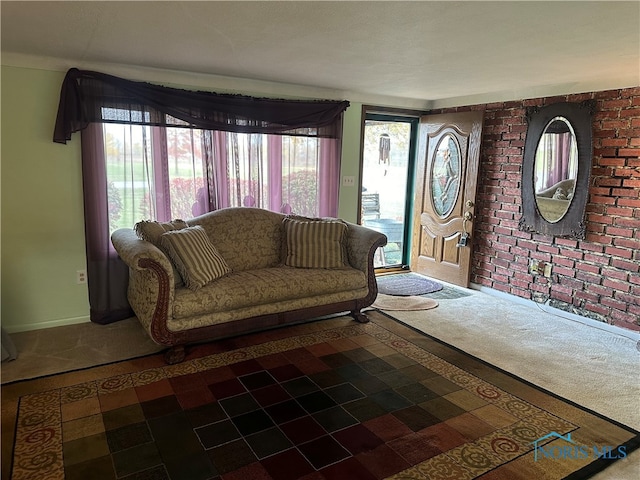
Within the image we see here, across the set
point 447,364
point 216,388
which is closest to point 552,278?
point 447,364

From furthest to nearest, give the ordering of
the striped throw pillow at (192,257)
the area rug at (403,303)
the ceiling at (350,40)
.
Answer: the area rug at (403,303), the striped throw pillow at (192,257), the ceiling at (350,40)

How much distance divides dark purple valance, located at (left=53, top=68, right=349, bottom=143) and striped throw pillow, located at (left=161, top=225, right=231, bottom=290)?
3.55ft

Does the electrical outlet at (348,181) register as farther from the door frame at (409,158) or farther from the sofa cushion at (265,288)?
the sofa cushion at (265,288)

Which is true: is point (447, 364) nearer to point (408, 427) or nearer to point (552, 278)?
point (408, 427)

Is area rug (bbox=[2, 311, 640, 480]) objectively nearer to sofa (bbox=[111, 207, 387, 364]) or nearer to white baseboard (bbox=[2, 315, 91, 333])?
sofa (bbox=[111, 207, 387, 364])

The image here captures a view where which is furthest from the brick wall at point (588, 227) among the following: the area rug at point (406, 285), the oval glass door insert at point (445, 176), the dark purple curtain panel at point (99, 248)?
the dark purple curtain panel at point (99, 248)

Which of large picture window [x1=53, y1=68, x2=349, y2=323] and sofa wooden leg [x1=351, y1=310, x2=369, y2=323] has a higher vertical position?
large picture window [x1=53, y1=68, x2=349, y2=323]

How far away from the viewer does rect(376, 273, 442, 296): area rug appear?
4.82m

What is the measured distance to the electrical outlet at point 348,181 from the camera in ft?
16.3

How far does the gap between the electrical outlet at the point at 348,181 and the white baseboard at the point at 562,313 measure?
1.79m

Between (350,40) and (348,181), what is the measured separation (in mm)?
2384

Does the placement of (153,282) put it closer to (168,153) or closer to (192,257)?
(192,257)

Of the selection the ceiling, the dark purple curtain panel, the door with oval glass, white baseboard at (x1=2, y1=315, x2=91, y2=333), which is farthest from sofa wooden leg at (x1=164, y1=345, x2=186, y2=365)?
the door with oval glass

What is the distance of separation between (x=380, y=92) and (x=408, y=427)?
359 centimetres
